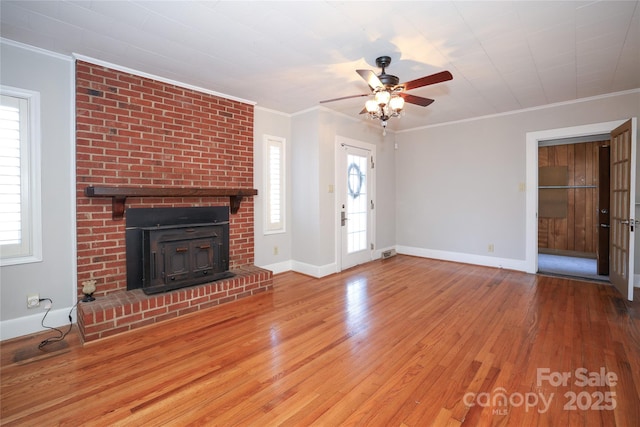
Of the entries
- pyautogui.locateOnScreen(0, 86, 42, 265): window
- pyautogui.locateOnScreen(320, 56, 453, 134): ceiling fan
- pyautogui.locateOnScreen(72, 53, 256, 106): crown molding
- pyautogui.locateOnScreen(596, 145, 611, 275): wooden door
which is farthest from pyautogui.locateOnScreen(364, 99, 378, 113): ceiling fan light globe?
pyautogui.locateOnScreen(596, 145, 611, 275): wooden door

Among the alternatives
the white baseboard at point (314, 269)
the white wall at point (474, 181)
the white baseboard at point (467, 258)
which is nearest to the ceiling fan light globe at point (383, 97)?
the white baseboard at point (314, 269)

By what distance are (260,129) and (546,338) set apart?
13.7 feet

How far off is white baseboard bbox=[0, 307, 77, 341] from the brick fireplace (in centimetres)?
25

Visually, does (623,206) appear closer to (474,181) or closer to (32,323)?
(474,181)

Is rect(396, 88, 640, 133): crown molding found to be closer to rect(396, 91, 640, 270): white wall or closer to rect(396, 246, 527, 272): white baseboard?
rect(396, 91, 640, 270): white wall

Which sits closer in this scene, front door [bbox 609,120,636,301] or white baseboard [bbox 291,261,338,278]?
front door [bbox 609,120,636,301]

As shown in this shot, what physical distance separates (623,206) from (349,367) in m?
3.98

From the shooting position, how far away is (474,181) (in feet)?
17.1

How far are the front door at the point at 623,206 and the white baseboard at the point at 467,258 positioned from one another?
1130 millimetres

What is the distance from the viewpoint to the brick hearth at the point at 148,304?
2.56m

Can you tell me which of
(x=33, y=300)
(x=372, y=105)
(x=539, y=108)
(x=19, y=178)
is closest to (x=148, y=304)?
(x=33, y=300)

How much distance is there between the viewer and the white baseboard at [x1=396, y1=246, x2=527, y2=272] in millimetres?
4816

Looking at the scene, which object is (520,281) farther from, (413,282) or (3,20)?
(3,20)

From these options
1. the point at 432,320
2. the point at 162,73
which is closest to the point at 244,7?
the point at 162,73
